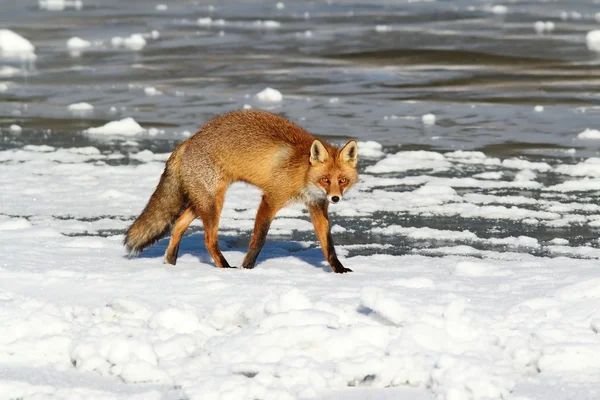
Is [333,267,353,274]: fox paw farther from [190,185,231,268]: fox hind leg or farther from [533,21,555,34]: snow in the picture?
[533,21,555,34]: snow

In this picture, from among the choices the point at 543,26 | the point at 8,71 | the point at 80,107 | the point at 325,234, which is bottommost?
the point at 8,71

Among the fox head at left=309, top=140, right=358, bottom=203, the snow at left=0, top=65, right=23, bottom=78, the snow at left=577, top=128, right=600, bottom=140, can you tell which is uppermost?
the fox head at left=309, top=140, right=358, bottom=203

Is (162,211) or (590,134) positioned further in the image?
(590,134)

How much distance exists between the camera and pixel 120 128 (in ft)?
50.8

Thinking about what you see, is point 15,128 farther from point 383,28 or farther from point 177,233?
point 383,28

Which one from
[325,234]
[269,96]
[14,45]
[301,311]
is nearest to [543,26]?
[269,96]

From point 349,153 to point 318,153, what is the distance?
0.83 feet

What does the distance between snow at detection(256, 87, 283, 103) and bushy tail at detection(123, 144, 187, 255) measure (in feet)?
30.0

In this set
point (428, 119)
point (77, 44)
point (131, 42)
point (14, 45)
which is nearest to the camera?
point (428, 119)

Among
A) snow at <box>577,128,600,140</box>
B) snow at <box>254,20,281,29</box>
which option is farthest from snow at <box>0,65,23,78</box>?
snow at <box>577,128,600,140</box>

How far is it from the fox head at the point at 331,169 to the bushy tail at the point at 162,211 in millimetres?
1195

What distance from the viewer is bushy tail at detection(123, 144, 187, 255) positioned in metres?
8.80

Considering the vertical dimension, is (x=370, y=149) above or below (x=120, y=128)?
above

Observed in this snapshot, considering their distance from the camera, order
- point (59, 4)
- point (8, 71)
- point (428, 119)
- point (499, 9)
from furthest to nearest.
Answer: point (59, 4)
point (499, 9)
point (8, 71)
point (428, 119)
